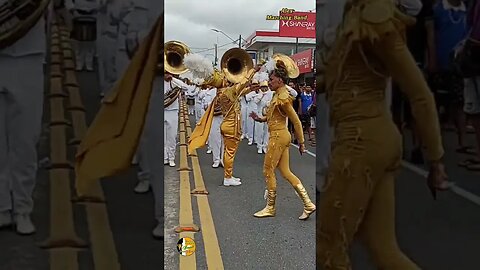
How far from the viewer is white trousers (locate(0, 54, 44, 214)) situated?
1019mm

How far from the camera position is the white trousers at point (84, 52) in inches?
40.5

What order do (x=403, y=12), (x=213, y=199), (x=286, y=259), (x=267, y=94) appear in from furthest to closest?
(x=267, y=94), (x=213, y=199), (x=286, y=259), (x=403, y=12)

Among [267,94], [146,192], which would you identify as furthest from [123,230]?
[267,94]

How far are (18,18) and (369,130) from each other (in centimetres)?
73

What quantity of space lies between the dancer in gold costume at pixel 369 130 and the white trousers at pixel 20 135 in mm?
595

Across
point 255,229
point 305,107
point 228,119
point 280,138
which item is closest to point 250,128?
point 228,119

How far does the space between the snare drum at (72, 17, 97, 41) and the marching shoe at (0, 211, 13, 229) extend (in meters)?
0.38

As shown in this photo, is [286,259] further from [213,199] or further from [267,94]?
[267,94]

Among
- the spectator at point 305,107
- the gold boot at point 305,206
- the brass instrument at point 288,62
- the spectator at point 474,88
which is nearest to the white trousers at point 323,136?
the spectator at point 474,88

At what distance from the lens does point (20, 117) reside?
1.04 meters

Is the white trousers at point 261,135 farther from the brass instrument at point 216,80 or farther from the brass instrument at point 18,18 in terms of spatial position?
the brass instrument at point 18,18

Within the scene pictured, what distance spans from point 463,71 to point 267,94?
13.0 ft

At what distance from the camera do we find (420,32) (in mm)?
1013

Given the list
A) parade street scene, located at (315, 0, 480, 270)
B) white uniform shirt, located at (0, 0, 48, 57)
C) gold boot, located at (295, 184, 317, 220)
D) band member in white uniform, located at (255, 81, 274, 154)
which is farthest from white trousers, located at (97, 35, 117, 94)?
band member in white uniform, located at (255, 81, 274, 154)
